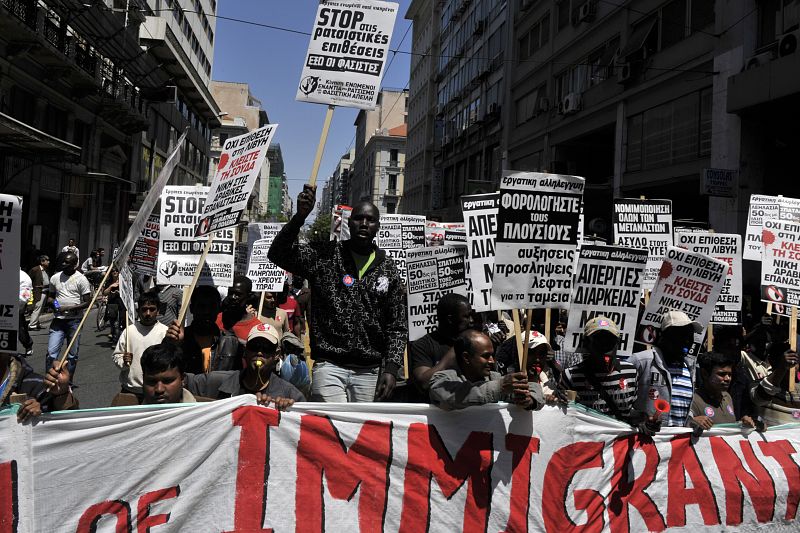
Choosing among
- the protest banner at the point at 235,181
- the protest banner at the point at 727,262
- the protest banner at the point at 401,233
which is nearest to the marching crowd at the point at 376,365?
the protest banner at the point at 235,181

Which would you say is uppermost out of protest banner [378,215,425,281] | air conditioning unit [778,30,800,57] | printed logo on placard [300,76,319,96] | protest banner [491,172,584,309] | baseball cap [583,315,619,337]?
air conditioning unit [778,30,800,57]

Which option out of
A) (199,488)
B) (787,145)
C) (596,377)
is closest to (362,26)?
(596,377)

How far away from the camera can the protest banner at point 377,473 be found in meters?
3.40

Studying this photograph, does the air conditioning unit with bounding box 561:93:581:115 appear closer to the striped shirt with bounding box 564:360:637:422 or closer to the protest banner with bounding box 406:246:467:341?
the protest banner with bounding box 406:246:467:341

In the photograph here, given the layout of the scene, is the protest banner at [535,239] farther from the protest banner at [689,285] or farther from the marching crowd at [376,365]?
the protest banner at [689,285]

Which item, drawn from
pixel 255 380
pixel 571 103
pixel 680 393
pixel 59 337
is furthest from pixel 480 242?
pixel 571 103

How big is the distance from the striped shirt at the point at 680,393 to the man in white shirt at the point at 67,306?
6.49 meters

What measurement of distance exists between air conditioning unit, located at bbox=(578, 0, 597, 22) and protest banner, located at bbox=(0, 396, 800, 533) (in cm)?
2141

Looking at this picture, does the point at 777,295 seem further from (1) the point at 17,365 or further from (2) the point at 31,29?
(2) the point at 31,29

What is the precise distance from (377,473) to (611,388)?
1.58m

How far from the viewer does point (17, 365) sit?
3.78 m

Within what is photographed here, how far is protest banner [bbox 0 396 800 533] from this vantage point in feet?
11.1

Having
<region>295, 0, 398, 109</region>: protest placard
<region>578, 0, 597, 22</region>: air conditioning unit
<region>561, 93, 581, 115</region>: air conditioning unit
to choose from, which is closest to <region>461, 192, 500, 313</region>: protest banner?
<region>295, 0, 398, 109</region>: protest placard

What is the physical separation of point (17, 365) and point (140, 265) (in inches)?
178
